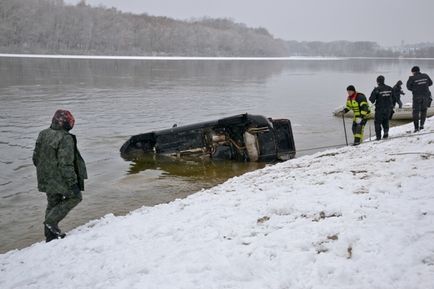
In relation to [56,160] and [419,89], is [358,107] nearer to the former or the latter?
[419,89]

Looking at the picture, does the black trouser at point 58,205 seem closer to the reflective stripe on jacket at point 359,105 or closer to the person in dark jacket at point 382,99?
the reflective stripe on jacket at point 359,105

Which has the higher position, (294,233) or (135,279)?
(294,233)

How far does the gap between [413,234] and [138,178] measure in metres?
8.38

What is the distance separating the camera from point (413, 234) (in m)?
4.16

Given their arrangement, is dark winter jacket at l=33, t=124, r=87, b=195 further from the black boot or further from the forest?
the forest

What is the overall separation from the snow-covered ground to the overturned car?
213 inches

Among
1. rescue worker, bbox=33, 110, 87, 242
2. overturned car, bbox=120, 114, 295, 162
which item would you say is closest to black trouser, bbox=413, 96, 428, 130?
overturned car, bbox=120, 114, 295, 162

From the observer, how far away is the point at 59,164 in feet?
18.7

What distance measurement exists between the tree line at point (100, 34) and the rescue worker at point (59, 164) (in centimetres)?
10607

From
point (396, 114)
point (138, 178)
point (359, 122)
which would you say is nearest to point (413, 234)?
point (359, 122)

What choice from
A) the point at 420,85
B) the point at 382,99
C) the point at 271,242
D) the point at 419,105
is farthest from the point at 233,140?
the point at 271,242

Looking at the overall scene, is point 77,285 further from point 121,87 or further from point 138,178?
point 121,87

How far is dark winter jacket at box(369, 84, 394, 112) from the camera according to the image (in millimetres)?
10570

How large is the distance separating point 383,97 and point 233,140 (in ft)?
14.9
